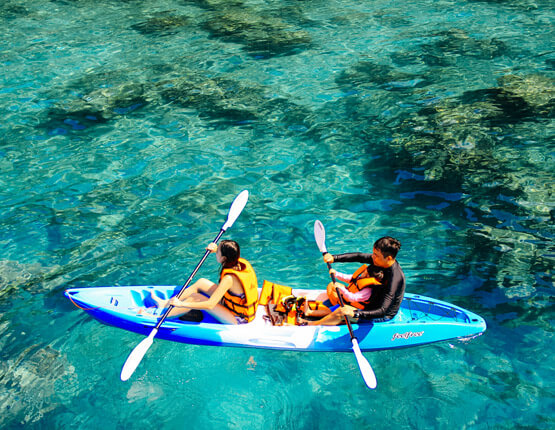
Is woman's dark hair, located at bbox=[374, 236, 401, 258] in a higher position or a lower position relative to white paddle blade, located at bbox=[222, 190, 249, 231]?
higher

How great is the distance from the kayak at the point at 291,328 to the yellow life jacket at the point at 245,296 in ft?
0.49

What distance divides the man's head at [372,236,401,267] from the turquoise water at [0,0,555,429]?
3.74 feet

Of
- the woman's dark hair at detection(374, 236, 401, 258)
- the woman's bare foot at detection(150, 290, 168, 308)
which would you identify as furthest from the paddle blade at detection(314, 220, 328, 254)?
the woman's bare foot at detection(150, 290, 168, 308)

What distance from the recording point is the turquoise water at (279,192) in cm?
484

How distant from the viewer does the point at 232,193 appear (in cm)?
780

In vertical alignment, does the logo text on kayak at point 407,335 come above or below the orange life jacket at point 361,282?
below

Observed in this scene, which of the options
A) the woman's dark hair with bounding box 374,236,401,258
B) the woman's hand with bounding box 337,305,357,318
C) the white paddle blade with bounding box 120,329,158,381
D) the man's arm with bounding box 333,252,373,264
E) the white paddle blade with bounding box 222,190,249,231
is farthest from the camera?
the white paddle blade with bounding box 222,190,249,231

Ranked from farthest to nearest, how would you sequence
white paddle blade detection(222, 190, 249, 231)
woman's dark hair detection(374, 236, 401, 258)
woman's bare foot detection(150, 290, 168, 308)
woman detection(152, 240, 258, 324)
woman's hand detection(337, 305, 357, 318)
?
white paddle blade detection(222, 190, 249, 231) → woman's bare foot detection(150, 290, 168, 308) → woman detection(152, 240, 258, 324) → woman's hand detection(337, 305, 357, 318) → woman's dark hair detection(374, 236, 401, 258)

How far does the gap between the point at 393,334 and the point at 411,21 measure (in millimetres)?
11635

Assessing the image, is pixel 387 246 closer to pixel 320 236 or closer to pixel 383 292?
pixel 383 292

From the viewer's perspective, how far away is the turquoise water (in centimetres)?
484

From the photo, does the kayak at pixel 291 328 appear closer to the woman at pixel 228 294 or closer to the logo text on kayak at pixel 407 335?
the logo text on kayak at pixel 407 335

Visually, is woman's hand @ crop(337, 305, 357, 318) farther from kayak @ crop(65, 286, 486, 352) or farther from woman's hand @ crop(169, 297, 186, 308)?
woman's hand @ crop(169, 297, 186, 308)

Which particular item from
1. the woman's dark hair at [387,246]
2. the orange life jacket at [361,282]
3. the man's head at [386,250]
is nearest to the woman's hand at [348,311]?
the orange life jacket at [361,282]
